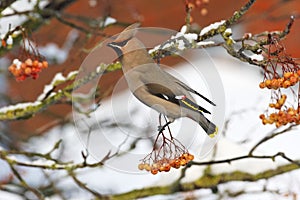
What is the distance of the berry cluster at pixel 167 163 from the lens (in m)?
0.74

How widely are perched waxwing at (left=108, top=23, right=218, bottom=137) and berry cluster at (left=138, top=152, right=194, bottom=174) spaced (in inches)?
2.3

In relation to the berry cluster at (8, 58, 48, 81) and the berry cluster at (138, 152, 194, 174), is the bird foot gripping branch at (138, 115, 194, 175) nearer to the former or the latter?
the berry cluster at (138, 152, 194, 174)

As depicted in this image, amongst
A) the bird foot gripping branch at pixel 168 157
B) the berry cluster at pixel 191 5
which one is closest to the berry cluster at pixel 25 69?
the berry cluster at pixel 191 5

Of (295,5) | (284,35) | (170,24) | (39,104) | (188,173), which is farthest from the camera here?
(295,5)

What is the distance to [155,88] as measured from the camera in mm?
685

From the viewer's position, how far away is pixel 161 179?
1635mm

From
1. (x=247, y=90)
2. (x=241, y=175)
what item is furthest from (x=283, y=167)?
(x=247, y=90)

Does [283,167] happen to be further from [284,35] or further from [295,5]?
[295,5]

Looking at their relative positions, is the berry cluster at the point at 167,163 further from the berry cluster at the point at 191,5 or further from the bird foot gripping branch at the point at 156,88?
the berry cluster at the point at 191,5

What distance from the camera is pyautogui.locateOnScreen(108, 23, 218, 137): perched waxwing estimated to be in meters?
0.69

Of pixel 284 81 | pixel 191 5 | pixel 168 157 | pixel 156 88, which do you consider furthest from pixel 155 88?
pixel 191 5

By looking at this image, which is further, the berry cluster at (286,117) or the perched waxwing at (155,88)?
the berry cluster at (286,117)

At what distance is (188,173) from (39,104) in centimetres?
51

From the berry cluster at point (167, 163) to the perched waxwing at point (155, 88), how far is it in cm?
6
